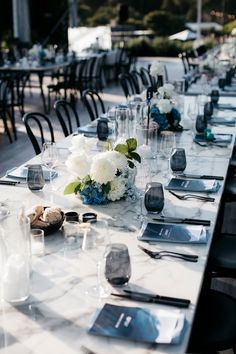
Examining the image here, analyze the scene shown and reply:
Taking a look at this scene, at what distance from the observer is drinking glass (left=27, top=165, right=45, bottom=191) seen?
111 inches

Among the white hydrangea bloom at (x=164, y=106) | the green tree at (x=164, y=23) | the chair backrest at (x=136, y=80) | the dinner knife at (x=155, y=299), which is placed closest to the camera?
the dinner knife at (x=155, y=299)

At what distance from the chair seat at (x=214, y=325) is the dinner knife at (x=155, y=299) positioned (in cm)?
42

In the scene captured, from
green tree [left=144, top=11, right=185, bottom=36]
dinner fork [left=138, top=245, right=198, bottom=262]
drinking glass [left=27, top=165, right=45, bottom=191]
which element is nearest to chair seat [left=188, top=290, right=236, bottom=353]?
dinner fork [left=138, top=245, right=198, bottom=262]

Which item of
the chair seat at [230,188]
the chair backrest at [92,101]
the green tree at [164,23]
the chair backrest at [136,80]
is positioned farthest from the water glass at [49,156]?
the green tree at [164,23]

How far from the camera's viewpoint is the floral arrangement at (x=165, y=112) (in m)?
4.10

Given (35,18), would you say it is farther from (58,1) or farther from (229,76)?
(229,76)

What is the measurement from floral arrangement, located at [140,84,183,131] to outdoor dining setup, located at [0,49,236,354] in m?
0.54

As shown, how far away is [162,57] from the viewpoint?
20188mm

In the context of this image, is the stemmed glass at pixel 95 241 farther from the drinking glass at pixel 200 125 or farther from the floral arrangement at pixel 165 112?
the drinking glass at pixel 200 125

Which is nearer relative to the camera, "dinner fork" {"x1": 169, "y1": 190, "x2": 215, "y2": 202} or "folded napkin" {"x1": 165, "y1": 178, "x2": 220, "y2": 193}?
"dinner fork" {"x1": 169, "y1": 190, "x2": 215, "y2": 202}

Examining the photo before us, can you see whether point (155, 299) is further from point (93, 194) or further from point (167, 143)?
point (167, 143)

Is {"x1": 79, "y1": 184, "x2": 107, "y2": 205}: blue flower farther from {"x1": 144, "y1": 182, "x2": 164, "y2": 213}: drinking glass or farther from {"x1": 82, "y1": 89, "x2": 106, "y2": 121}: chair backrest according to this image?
{"x1": 82, "y1": 89, "x2": 106, "y2": 121}: chair backrest

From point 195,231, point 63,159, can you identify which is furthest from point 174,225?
point 63,159

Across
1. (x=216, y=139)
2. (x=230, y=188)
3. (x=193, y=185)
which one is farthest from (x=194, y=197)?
(x=216, y=139)
